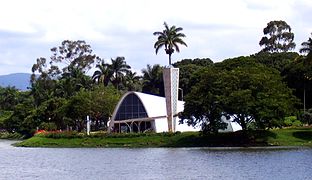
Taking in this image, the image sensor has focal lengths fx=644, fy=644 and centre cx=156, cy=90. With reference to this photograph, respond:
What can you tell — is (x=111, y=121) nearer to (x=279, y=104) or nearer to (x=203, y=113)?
(x=203, y=113)

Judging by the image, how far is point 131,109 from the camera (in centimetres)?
10875

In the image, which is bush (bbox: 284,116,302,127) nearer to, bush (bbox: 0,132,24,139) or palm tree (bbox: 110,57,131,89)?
palm tree (bbox: 110,57,131,89)

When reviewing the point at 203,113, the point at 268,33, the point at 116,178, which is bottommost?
the point at 116,178

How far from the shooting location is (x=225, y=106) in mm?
76312

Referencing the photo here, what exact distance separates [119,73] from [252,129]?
5873cm

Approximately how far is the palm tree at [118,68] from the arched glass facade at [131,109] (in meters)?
24.9

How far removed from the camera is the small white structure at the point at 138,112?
Answer: 347 feet

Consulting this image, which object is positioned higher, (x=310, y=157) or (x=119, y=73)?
(x=119, y=73)

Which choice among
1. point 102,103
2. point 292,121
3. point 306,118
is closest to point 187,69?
point 102,103

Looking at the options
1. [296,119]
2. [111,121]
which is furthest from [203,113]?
[111,121]

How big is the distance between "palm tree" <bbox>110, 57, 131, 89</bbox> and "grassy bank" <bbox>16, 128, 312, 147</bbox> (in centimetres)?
4276

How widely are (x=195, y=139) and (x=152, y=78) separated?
208ft

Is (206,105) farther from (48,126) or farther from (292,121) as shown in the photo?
(48,126)

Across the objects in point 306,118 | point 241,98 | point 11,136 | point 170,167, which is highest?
point 241,98
